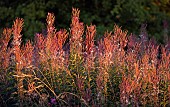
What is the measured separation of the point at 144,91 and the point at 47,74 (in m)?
1.14

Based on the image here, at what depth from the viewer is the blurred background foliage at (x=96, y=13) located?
10.0m

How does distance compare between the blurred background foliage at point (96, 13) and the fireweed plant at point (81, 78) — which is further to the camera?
the blurred background foliage at point (96, 13)

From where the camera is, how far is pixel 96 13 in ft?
33.8

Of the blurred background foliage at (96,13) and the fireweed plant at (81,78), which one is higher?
the blurred background foliage at (96,13)

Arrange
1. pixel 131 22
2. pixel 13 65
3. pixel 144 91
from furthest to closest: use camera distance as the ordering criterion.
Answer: pixel 131 22, pixel 13 65, pixel 144 91

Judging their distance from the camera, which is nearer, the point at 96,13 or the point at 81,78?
the point at 81,78

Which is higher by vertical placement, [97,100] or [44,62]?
[44,62]

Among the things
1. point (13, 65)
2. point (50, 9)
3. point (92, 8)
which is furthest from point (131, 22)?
point (13, 65)

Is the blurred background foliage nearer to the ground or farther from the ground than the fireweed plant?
farther from the ground

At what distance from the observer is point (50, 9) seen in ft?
34.0

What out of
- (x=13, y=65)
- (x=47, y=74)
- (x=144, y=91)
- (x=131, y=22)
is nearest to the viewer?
(x=144, y=91)

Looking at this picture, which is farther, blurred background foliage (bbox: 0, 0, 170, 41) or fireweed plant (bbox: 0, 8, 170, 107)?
blurred background foliage (bbox: 0, 0, 170, 41)

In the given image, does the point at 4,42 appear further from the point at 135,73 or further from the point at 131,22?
the point at 131,22

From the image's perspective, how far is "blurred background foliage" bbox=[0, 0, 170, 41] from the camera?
395 inches
